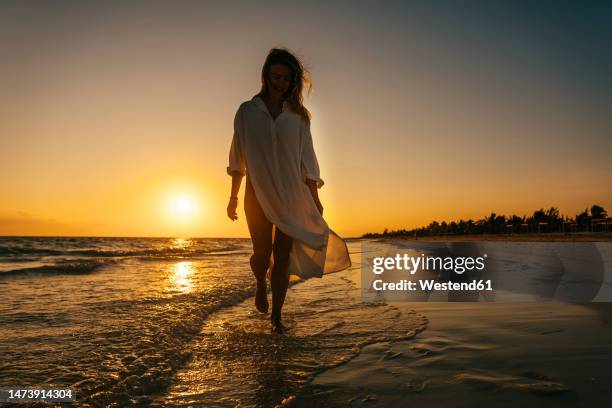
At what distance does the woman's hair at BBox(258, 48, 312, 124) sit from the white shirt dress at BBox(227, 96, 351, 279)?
67 millimetres

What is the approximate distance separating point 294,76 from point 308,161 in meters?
0.72

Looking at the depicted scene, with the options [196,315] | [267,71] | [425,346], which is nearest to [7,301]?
[196,315]

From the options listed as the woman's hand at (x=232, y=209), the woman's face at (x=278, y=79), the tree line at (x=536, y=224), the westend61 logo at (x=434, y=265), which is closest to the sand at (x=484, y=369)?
the woman's hand at (x=232, y=209)

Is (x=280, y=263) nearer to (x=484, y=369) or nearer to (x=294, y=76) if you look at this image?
(x=294, y=76)

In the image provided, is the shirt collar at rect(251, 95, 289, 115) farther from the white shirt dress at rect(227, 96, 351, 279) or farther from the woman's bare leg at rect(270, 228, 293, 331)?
the woman's bare leg at rect(270, 228, 293, 331)

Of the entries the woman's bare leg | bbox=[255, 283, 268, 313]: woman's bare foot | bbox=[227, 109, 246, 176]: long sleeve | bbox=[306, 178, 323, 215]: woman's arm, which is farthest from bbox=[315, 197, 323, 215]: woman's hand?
bbox=[255, 283, 268, 313]: woman's bare foot

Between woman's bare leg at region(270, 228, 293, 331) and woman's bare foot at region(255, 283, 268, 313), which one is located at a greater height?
woman's bare leg at region(270, 228, 293, 331)

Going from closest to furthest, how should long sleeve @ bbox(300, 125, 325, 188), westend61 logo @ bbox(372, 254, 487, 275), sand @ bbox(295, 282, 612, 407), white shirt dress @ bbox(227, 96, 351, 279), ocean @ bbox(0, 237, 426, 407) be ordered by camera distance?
sand @ bbox(295, 282, 612, 407) → ocean @ bbox(0, 237, 426, 407) → white shirt dress @ bbox(227, 96, 351, 279) → long sleeve @ bbox(300, 125, 325, 188) → westend61 logo @ bbox(372, 254, 487, 275)

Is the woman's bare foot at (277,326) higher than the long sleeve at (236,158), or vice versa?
the long sleeve at (236,158)

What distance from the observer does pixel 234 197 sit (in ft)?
12.5

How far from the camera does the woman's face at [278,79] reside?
140 inches

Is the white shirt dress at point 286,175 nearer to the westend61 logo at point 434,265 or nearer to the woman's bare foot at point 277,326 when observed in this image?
the woman's bare foot at point 277,326

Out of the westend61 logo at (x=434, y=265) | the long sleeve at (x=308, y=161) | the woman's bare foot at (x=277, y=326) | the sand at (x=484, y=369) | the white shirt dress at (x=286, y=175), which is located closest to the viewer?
the sand at (x=484, y=369)

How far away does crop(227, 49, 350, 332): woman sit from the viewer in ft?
11.6
